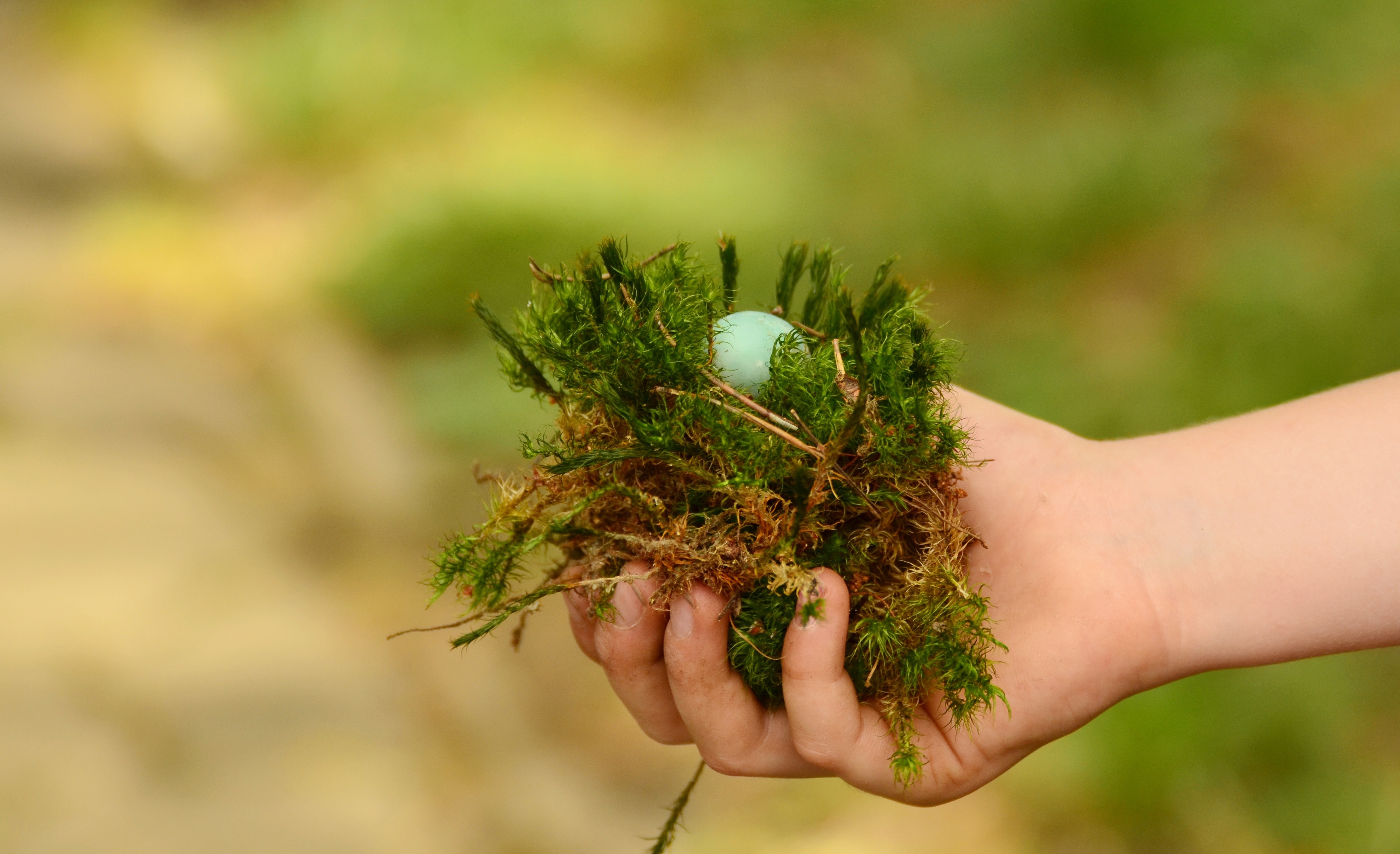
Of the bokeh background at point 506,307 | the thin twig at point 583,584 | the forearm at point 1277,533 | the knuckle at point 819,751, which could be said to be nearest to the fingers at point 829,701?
the knuckle at point 819,751

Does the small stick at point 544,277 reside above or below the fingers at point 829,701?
above

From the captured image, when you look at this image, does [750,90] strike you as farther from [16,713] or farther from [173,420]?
[16,713]

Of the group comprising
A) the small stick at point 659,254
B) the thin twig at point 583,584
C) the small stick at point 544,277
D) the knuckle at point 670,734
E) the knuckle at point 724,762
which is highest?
the small stick at point 659,254

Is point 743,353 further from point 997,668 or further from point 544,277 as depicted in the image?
point 997,668

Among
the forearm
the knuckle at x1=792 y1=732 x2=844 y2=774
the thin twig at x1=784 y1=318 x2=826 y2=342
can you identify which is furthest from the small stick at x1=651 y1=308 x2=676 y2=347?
the forearm

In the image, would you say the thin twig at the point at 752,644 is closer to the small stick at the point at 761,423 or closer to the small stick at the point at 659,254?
the small stick at the point at 761,423
